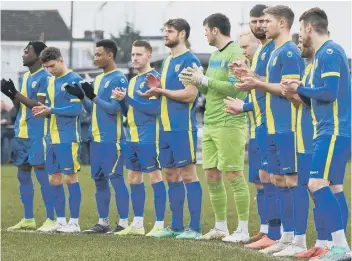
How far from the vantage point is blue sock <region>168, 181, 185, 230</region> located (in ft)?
45.1

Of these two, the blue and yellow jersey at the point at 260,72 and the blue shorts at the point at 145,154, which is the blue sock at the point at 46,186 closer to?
the blue shorts at the point at 145,154

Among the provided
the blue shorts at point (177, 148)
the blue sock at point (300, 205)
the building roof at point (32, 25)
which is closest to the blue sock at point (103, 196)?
the blue shorts at point (177, 148)

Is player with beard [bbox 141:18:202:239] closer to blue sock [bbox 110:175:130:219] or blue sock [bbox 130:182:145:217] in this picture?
blue sock [bbox 130:182:145:217]

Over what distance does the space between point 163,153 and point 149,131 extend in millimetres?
551

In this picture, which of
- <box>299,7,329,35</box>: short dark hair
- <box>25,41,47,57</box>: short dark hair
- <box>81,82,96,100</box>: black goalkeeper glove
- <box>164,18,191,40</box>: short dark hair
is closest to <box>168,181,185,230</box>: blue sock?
<box>81,82,96,100</box>: black goalkeeper glove

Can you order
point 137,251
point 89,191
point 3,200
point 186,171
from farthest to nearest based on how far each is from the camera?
point 89,191 → point 3,200 → point 186,171 → point 137,251

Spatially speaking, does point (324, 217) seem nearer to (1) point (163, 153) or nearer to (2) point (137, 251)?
(2) point (137, 251)

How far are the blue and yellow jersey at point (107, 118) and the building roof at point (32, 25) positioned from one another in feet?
226

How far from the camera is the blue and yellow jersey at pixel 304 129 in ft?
37.1

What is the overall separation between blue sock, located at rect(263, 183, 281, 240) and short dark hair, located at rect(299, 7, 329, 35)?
2508 mm

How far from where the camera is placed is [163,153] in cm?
1360

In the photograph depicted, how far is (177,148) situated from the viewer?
13.5 metres

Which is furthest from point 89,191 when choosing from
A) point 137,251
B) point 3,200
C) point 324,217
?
point 324,217

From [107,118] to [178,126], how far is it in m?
1.29
